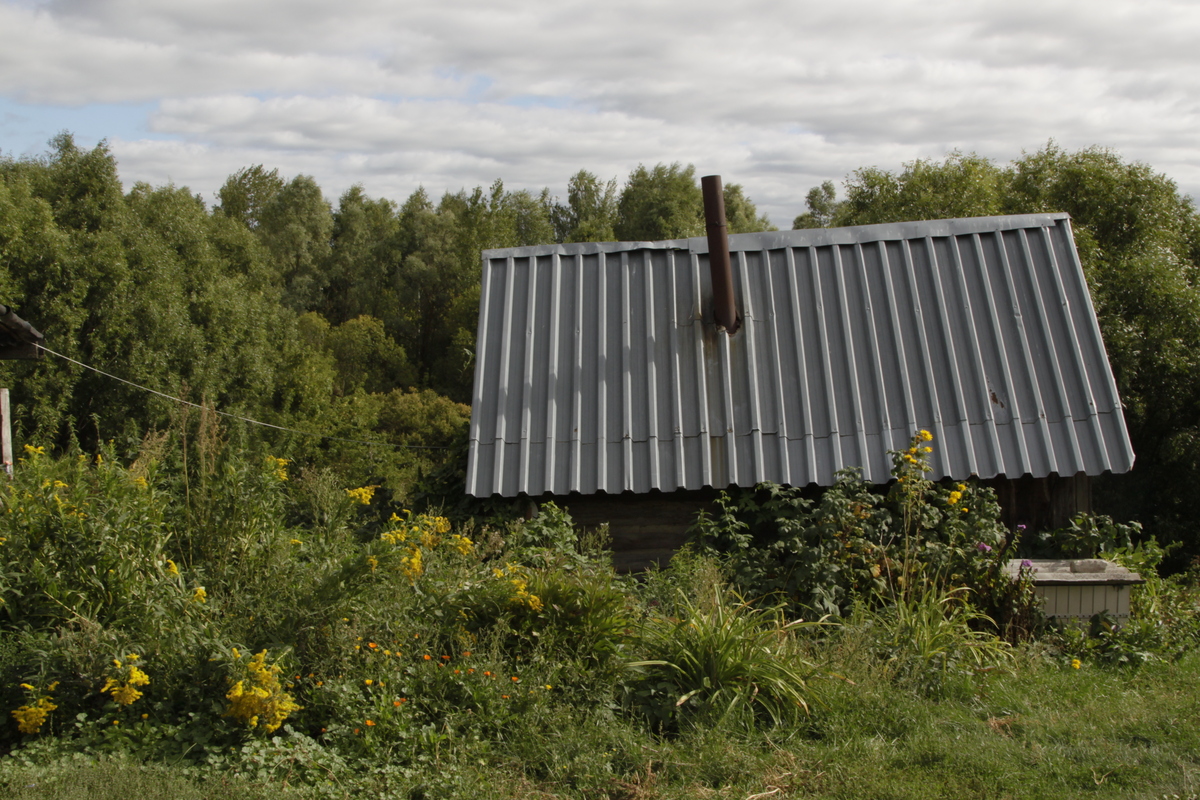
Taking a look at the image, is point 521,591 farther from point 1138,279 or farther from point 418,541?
point 1138,279

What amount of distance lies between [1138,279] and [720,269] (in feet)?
33.2

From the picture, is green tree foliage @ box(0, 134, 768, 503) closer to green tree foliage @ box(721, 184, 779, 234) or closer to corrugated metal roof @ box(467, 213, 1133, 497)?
green tree foliage @ box(721, 184, 779, 234)

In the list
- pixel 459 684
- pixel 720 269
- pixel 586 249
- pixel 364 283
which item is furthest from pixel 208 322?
pixel 459 684

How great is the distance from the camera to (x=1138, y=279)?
14938mm

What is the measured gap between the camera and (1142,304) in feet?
48.7

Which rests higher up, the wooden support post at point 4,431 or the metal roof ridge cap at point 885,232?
the metal roof ridge cap at point 885,232

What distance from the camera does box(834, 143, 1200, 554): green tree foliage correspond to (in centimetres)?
1440

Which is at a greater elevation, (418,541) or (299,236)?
(299,236)

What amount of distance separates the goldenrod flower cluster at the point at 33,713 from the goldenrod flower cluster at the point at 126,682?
0.94 feet

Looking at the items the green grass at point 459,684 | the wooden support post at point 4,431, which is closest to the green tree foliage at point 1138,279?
the green grass at point 459,684

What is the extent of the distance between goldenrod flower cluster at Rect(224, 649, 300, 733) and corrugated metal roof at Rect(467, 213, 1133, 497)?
3.35m

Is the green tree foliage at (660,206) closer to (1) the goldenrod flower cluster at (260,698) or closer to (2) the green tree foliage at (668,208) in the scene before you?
(2) the green tree foliage at (668,208)

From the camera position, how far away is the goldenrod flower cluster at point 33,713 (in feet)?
15.1

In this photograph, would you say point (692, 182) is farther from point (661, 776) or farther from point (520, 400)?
point (661, 776)
